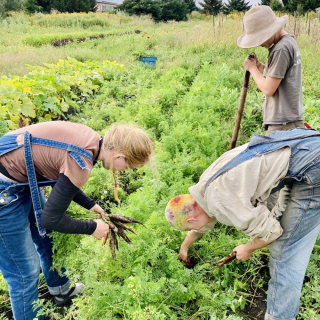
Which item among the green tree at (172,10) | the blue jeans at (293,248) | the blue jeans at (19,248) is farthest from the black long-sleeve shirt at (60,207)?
A: the green tree at (172,10)

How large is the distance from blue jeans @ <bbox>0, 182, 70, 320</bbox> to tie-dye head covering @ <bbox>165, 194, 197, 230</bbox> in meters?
0.99

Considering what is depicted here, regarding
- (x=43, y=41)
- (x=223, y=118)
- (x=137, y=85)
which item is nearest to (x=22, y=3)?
(x=43, y=41)

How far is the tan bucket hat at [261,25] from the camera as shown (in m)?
2.92

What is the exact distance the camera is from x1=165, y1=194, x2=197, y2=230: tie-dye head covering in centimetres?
205

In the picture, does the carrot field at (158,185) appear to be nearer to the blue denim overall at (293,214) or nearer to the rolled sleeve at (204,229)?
the rolled sleeve at (204,229)

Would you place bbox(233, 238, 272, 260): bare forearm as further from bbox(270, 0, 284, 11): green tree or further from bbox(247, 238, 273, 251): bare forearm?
bbox(270, 0, 284, 11): green tree

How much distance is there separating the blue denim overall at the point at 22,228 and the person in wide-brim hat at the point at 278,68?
6.65ft

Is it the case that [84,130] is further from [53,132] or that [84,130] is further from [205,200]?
[205,200]

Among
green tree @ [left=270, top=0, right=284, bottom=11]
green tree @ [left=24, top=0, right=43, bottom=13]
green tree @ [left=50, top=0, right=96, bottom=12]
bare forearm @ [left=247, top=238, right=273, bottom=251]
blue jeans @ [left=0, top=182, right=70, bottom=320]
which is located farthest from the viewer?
green tree @ [left=270, top=0, right=284, bottom=11]

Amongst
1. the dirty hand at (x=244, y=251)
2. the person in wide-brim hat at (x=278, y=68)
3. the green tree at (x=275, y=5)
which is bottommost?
the dirty hand at (x=244, y=251)

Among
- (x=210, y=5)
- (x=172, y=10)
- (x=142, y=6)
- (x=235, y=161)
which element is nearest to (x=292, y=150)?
(x=235, y=161)

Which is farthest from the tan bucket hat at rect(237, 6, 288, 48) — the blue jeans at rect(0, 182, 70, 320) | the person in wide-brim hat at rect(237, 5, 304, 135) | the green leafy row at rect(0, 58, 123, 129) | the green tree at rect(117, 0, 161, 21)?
the green tree at rect(117, 0, 161, 21)

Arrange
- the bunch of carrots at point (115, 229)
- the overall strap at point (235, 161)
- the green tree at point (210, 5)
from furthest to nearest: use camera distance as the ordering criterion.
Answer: the green tree at point (210, 5) < the bunch of carrots at point (115, 229) < the overall strap at point (235, 161)

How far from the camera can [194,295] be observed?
7.64ft
